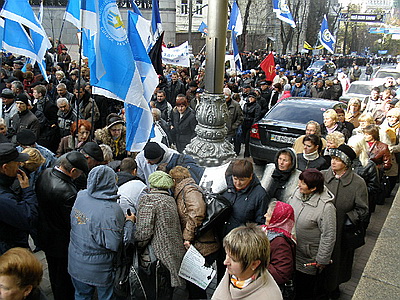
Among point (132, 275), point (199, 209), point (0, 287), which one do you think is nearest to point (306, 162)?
point (199, 209)

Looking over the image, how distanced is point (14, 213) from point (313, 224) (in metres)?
2.69

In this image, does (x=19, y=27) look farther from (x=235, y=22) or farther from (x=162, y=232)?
(x=235, y=22)

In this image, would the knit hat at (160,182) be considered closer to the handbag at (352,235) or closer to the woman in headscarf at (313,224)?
the woman in headscarf at (313,224)

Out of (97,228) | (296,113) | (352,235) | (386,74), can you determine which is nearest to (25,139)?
(97,228)

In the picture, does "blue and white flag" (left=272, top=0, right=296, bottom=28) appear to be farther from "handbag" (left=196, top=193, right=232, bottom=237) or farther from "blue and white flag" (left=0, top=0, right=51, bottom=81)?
"handbag" (left=196, top=193, right=232, bottom=237)

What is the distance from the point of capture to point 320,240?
12.7 ft

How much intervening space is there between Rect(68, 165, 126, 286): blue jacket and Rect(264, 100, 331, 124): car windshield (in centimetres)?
605

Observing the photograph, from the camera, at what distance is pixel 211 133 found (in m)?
6.34

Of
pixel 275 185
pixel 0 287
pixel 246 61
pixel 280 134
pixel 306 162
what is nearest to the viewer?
pixel 0 287

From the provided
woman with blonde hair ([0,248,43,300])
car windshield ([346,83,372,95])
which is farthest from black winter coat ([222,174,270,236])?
car windshield ([346,83,372,95])

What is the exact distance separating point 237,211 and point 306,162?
1.64m

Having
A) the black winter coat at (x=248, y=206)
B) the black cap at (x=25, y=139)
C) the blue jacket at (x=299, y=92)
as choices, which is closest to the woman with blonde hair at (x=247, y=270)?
the black winter coat at (x=248, y=206)

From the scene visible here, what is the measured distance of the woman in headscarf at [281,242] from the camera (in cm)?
304

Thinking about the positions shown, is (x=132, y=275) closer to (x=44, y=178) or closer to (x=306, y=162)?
(x=44, y=178)
